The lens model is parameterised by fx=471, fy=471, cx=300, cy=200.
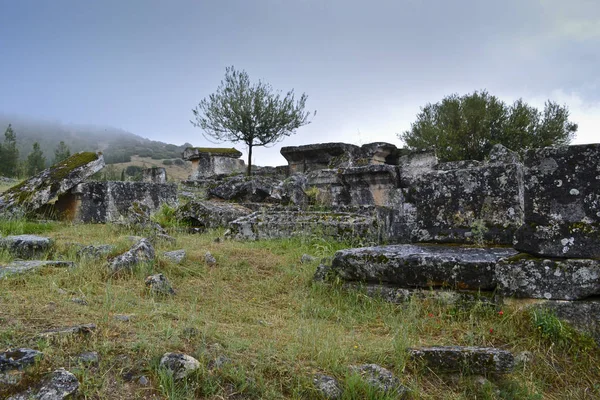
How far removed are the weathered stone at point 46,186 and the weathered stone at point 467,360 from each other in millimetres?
6516

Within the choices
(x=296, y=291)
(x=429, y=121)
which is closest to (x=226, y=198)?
(x=296, y=291)

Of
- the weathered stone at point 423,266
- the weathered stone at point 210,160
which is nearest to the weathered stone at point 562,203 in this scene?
the weathered stone at point 423,266

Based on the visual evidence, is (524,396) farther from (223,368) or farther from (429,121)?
(429,121)

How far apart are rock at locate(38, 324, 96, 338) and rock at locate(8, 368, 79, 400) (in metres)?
0.39

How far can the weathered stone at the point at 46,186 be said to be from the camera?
7316 millimetres

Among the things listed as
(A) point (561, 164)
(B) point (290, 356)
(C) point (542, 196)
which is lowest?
(B) point (290, 356)

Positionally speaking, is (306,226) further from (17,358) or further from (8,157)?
(8,157)

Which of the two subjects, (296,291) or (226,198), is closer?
(296,291)

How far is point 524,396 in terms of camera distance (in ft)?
9.47

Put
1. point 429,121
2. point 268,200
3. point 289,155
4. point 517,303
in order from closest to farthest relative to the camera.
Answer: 1. point 517,303
2. point 268,200
3. point 289,155
4. point 429,121

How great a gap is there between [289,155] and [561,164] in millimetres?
12578

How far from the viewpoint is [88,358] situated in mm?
2574

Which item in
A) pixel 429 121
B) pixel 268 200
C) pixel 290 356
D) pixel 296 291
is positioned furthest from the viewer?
pixel 429 121

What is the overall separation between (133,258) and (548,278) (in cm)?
374
